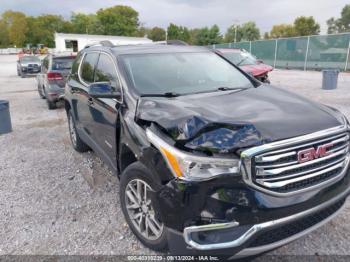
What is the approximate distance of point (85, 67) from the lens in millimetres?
4691

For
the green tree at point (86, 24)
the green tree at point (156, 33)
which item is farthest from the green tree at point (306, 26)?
the green tree at point (86, 24)

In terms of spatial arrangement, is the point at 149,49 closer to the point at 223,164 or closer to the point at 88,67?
the point at 88,67

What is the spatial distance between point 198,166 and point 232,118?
1.77 feet

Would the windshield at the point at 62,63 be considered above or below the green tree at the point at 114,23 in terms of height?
below

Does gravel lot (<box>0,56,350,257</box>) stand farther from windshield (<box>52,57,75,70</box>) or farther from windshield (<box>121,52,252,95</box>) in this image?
windshield (<box>52,57,75,70</box>)

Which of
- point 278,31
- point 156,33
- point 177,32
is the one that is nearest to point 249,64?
point 177,32

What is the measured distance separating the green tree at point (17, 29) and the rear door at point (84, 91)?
99829mm

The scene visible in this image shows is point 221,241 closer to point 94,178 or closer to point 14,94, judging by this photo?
point 94,178

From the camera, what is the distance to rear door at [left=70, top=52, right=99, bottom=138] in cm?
433

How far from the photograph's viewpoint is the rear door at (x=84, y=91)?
14.2 feet

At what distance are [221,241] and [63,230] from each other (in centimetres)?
188

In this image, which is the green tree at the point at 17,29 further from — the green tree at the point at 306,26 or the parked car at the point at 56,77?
the parked car at the point at 56,77

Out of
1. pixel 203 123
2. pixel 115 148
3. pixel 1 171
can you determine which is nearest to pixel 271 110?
pixel 203 123

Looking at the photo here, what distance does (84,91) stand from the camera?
4402 millimetres
